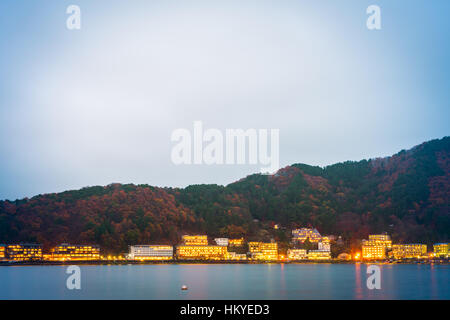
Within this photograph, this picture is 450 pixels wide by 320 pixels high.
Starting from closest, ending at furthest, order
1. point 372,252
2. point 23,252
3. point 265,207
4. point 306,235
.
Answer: point 23,252 → point 372,252 → point 306,235 → point 265,207

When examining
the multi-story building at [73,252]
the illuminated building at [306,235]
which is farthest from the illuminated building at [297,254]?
the multi-story building at [73,252]

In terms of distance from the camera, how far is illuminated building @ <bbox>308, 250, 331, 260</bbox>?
10838 centimetres

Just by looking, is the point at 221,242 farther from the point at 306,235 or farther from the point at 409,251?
the point at 409,251

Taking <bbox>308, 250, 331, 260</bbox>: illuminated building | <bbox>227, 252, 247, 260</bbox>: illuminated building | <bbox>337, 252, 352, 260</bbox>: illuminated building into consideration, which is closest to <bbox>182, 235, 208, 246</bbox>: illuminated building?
<bbox>227, 252, 247, 260</bbox>: illuminated building

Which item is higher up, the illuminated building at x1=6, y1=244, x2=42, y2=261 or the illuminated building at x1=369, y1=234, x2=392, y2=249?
the illuminated building at x1=369, y1=234, x2=392, y2=249

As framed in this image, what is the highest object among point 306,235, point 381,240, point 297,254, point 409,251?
point 306,235

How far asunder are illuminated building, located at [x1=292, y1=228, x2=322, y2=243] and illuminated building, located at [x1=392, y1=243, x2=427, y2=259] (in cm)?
1748

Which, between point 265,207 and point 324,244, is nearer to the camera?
point 324,244

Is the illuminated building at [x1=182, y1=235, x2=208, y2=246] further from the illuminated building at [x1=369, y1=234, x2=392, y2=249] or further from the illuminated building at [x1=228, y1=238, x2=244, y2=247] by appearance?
the illuminated building at [x1=369, y1=234, x2=392, y2=249]

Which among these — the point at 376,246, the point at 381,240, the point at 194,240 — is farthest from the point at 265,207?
the point at 376,246

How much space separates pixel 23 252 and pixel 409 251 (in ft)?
260

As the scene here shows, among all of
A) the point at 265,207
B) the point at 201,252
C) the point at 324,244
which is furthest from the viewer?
the point at 265,207

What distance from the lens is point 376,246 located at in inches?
4296
